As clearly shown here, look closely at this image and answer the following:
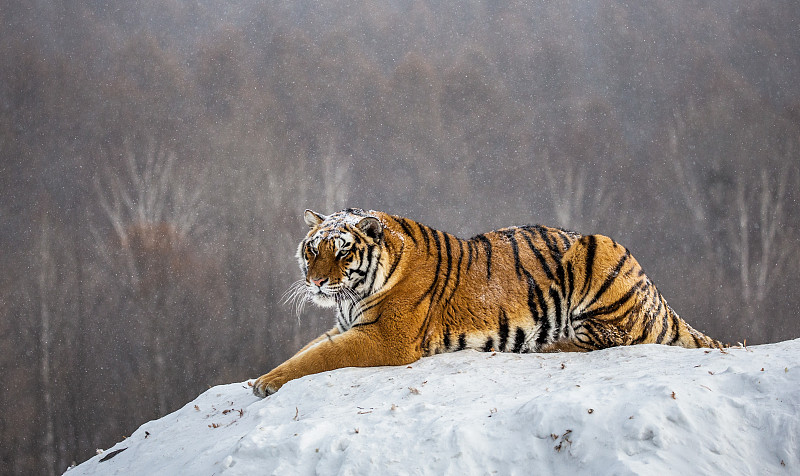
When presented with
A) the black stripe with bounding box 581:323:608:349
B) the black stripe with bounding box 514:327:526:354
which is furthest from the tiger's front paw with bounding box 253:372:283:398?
the black stripe with bounding box 581:323:608:349

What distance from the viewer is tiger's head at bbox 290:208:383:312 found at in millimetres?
4203

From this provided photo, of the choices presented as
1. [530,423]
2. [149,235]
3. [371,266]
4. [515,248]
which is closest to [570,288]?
[515,248]

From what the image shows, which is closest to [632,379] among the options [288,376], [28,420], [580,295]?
[580,295]

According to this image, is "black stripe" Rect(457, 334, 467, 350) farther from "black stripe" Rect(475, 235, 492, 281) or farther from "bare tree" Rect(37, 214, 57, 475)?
"bare tree" Rect(37, 214, 57, 475)

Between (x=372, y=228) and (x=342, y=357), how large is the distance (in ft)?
2.86

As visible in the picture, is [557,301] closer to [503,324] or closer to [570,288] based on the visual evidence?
[570,288]

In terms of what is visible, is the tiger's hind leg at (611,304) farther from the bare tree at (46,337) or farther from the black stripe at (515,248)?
the bare tree at (46,337)

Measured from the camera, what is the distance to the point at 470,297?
168 inches

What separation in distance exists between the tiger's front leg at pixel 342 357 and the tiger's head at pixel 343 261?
30 centimetres

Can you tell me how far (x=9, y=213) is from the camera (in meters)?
15.5

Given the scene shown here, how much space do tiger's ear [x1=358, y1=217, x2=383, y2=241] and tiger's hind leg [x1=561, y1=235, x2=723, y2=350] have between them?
1267 mm

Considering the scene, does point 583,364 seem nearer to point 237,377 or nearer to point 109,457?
point 109,457

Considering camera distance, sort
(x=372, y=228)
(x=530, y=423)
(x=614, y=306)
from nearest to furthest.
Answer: (x=530, y=423), (x=614, y=306), (x=372, y=228)

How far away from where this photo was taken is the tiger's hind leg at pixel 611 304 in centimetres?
418
